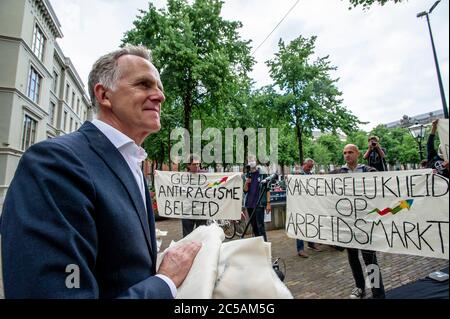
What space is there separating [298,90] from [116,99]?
1438 centimetres

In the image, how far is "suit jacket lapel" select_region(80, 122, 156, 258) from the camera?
991mm

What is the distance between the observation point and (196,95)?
1084 centimetres

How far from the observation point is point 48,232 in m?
0.68

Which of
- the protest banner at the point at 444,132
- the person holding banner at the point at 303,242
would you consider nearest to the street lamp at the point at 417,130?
the person holding banner at the point at 303,242

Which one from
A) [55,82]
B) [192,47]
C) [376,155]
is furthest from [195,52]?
[55,82]

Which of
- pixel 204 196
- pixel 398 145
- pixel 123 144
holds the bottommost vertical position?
pixel 204 196

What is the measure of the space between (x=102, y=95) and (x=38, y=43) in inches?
1003

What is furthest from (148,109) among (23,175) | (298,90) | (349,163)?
(298,90)

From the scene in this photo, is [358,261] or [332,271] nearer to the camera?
[358,261]

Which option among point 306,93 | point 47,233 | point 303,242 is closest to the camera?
point 47,233

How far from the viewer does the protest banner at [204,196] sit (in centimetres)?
579

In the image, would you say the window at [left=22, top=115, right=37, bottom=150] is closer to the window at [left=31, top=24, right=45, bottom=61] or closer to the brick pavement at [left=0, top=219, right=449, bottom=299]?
the window at [left=31, top=24, right=45, bottom=61]

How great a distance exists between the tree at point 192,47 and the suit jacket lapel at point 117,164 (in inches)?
350

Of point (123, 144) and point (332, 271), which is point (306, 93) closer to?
point (332, 271)
